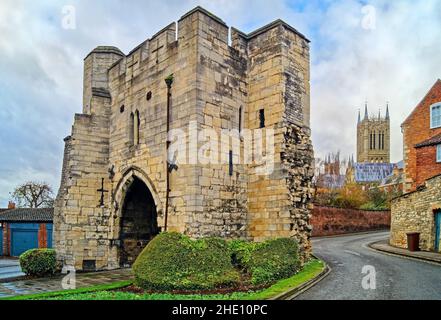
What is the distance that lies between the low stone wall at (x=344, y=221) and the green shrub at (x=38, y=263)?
54.9 feet

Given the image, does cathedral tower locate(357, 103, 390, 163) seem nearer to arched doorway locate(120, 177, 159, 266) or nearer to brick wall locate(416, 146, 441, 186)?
brick wall locate(416, 146, 441, 186)

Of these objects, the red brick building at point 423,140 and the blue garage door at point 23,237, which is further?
the blue garage door at point 23,237

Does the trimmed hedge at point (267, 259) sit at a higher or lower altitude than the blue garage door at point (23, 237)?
higher

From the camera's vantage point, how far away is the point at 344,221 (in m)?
28.4

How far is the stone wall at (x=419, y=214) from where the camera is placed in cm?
1647

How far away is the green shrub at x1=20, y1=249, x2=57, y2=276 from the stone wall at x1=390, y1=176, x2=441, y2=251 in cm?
1451

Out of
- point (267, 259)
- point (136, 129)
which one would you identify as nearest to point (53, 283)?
point (136, 129)

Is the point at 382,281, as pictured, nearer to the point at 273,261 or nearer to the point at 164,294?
the point at 273,261

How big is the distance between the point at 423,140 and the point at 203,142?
1664cm

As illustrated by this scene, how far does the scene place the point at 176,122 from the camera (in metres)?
12.2

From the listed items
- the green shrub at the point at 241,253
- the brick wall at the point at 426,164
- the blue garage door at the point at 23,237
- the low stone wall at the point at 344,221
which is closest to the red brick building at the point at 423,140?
the brick wall at the point at 426,164

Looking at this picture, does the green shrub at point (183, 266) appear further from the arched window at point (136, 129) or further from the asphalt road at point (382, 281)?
the arched window at point (136, 129)

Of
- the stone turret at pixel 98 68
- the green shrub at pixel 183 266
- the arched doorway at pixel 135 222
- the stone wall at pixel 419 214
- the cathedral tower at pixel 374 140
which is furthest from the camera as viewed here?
the cathedral tower at pixel 374 140
